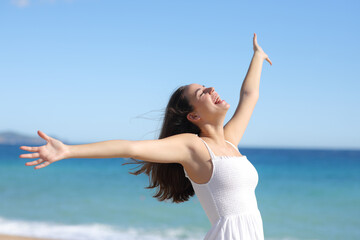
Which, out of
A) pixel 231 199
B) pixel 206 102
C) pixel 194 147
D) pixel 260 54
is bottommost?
pixel 231 199

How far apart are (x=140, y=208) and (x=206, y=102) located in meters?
12.3

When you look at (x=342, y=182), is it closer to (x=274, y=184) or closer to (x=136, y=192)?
(x=274, y=184)

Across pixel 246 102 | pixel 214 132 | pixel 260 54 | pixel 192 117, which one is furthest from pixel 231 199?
pixel 260 54

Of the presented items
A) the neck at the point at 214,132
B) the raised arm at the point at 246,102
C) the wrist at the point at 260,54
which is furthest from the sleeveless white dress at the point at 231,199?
the wrist at the point at 260,54

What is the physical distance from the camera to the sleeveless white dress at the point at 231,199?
2.64 m

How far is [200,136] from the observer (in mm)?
2908

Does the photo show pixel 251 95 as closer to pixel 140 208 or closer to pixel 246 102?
pixel 246 102

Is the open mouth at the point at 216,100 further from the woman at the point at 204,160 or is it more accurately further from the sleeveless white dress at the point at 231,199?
the sleeveless white dress at the point at 231,199

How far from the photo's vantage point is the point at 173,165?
299 cm

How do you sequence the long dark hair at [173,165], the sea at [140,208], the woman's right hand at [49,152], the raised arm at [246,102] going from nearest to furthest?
1. the woman's right hand at [49,152]
2. the long dark hair at [173,165]
3. the raised arm at [246,102]
4. the sea at [140,208]

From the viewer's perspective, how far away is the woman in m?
2.47

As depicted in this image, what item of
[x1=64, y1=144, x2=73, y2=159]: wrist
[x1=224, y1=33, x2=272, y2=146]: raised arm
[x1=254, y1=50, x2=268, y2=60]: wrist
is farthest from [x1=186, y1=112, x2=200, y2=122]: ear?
[x1=254, y1=50, x2=268, y2=60]: wrist

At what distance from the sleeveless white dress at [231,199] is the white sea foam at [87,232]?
25.1 feet

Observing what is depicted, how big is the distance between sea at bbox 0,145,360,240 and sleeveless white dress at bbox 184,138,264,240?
25.3 feet
